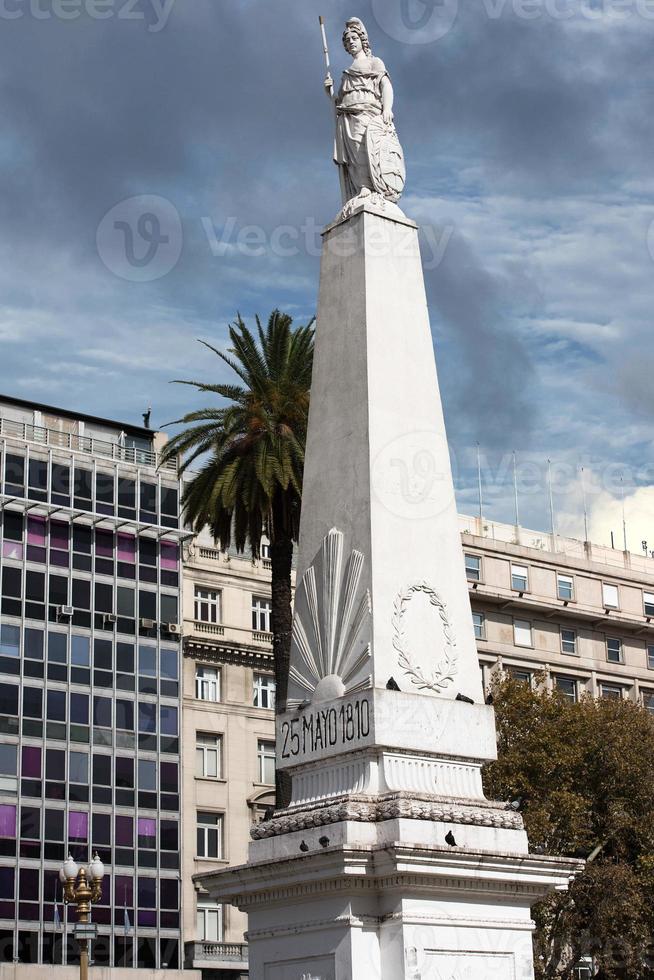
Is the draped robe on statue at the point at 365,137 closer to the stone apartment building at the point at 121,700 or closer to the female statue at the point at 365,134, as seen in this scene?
the female statue at the point at 365,134

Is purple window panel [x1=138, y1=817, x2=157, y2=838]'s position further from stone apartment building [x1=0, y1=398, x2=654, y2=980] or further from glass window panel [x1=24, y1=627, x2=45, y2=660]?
glass window panel [x1=24, y1=627, x2=45, y2=660]

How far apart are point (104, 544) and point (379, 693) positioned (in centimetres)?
4321

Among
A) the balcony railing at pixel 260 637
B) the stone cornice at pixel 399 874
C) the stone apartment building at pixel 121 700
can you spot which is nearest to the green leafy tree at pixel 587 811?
the stone apartment building at pixel 121 700

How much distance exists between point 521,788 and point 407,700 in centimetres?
2343

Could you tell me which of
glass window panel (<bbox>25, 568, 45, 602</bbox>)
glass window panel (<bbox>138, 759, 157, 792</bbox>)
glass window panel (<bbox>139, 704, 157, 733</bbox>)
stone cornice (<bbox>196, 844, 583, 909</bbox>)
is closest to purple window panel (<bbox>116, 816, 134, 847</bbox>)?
glass window panel (<bbox>138, 759, 157, 792</bbox>)

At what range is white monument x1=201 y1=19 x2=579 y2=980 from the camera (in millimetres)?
16766

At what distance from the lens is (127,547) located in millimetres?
60469

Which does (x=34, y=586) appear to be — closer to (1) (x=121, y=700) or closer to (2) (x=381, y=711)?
(1) (x=121, y=700)

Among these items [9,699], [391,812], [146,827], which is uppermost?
[9,699]

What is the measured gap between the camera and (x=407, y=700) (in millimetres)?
17688

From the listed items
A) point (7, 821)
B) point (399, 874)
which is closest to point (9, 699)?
point (7, 821)

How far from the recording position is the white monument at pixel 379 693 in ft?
55.0

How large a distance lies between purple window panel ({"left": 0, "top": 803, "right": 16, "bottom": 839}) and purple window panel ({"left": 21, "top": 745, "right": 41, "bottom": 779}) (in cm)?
128

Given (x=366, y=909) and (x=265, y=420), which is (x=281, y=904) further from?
(x=265, y=420)
